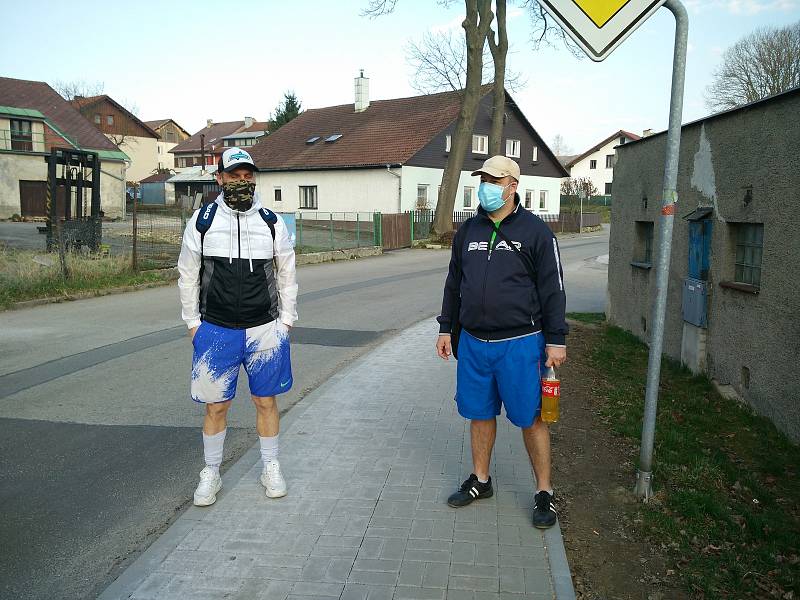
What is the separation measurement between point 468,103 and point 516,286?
1036 inches

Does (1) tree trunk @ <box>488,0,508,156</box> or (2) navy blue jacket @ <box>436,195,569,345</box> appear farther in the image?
(1) tree trunk @ <box>488,0,508,156</box>

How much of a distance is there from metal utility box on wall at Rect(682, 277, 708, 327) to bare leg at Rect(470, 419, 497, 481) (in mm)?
3737

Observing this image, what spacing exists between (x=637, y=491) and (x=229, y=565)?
2.43 meters

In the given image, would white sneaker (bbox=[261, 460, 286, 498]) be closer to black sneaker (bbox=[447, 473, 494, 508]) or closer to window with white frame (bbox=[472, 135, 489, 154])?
black sneaker (bbox=[447, 473, 494, 508])

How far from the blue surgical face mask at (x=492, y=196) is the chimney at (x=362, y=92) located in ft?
137

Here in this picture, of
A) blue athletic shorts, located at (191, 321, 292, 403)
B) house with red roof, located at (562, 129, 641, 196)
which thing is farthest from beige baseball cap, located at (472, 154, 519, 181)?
house with red roof, located at (562, 129, 641, 196)

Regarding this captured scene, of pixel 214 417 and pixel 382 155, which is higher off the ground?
pixel 382 155

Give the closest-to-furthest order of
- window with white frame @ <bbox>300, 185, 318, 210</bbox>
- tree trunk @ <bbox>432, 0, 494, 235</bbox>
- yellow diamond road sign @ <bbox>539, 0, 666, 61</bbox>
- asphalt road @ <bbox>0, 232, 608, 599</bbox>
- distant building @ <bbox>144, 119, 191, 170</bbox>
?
1. yellow diamond road sign @ <bbox>539, 0, 666, 61</bbox>
2. asphalt road @ <bbox>0, 232, 608, 599</bbox>
3. tree trunk @ <bbox>432, 0, 494, 235</bbox>
4. window with white frame @ <bbox>300, 185, 318, 210</bbox>
5. distant building @ <bbox>144, 119, 191, 170</bbox>

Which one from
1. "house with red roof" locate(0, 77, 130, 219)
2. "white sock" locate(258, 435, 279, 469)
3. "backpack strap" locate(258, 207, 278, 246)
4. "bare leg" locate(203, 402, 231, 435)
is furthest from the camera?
"house with red roof" locate(0, 77, 130, 219)

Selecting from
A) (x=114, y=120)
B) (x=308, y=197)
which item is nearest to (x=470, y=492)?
(x=308, y=197)

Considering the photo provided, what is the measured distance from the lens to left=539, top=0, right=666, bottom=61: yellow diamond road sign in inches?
139

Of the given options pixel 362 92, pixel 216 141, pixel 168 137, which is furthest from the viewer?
pixel 168 137

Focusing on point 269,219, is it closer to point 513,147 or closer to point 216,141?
point 513,147

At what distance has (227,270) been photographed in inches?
154
